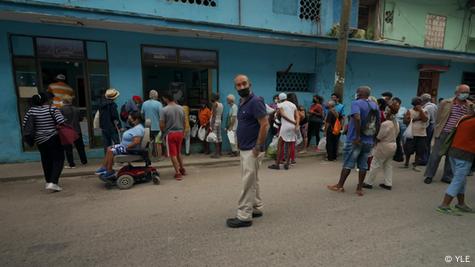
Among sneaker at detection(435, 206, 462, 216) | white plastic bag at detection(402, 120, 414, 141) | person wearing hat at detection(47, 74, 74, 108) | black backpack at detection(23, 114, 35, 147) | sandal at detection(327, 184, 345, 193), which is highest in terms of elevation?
person wearing hat at detection(47, 74, 74, 108)

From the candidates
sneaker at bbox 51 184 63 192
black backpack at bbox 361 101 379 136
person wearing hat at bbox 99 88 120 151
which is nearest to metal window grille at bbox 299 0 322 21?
black backpack at bbox 361 101 379 136

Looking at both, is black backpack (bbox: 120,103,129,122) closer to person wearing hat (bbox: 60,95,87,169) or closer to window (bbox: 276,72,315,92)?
person wearing hat (bbox: 60,95,87,169)

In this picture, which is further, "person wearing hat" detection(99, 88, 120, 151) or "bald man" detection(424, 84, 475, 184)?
"person wearing hat" detection(99, 88, 120, 151)

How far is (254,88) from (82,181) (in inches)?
221

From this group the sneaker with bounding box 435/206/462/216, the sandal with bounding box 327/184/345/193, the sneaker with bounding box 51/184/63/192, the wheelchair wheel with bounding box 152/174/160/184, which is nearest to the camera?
the sneaker with bounding box 435/206/462/216

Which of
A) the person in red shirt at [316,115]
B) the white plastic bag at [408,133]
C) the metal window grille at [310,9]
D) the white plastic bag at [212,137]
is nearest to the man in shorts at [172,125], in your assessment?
the white plastic bag at [212,137]

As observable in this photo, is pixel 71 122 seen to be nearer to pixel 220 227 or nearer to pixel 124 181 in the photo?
pixel 124 181

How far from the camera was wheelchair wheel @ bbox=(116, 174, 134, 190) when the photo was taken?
507 centimetres

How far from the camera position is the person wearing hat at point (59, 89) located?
21.9ft

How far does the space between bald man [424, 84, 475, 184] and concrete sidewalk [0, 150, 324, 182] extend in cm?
316

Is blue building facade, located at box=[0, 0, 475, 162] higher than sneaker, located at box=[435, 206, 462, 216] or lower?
higher

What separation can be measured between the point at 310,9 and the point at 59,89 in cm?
814

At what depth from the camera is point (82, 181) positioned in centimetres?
563

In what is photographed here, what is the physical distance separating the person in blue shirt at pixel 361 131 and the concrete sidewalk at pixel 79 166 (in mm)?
3385
